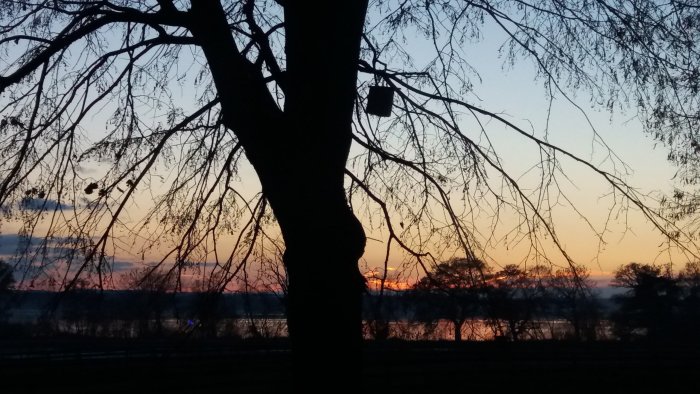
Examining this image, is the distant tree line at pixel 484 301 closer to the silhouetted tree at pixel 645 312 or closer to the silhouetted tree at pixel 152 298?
the silhouetted tree at pixel 152 298

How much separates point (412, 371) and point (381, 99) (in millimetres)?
16226

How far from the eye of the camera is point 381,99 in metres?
5.46

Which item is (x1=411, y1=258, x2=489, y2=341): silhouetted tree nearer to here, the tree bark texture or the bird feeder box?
the bird feeder box

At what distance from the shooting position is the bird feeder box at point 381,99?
5.44 m

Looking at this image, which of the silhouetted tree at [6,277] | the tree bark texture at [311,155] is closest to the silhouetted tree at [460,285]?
the tree bark texture at [311,155]

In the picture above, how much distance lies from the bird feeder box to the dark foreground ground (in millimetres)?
10978

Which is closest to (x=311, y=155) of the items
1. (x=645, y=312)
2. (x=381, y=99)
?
(x=381, y=99)

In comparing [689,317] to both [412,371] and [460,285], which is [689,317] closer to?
[412,371]

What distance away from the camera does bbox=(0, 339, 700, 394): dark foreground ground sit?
18062 millimetres

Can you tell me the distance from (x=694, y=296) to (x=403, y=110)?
18.6 metres

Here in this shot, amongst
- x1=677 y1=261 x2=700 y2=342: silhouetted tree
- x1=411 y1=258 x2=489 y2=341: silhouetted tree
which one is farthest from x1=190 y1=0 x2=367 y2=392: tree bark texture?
x1=677 y1=261 x2=700 y2=342: silhouetted tree

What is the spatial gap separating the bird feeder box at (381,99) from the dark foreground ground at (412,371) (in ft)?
36.0

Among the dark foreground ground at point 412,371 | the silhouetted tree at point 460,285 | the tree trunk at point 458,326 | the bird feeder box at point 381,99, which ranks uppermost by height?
the bird feeder box at point 381,99

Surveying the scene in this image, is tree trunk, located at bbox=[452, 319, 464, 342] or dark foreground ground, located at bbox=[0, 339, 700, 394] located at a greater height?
tree trunk, located at bbox=[452, 319, 464, 342]
